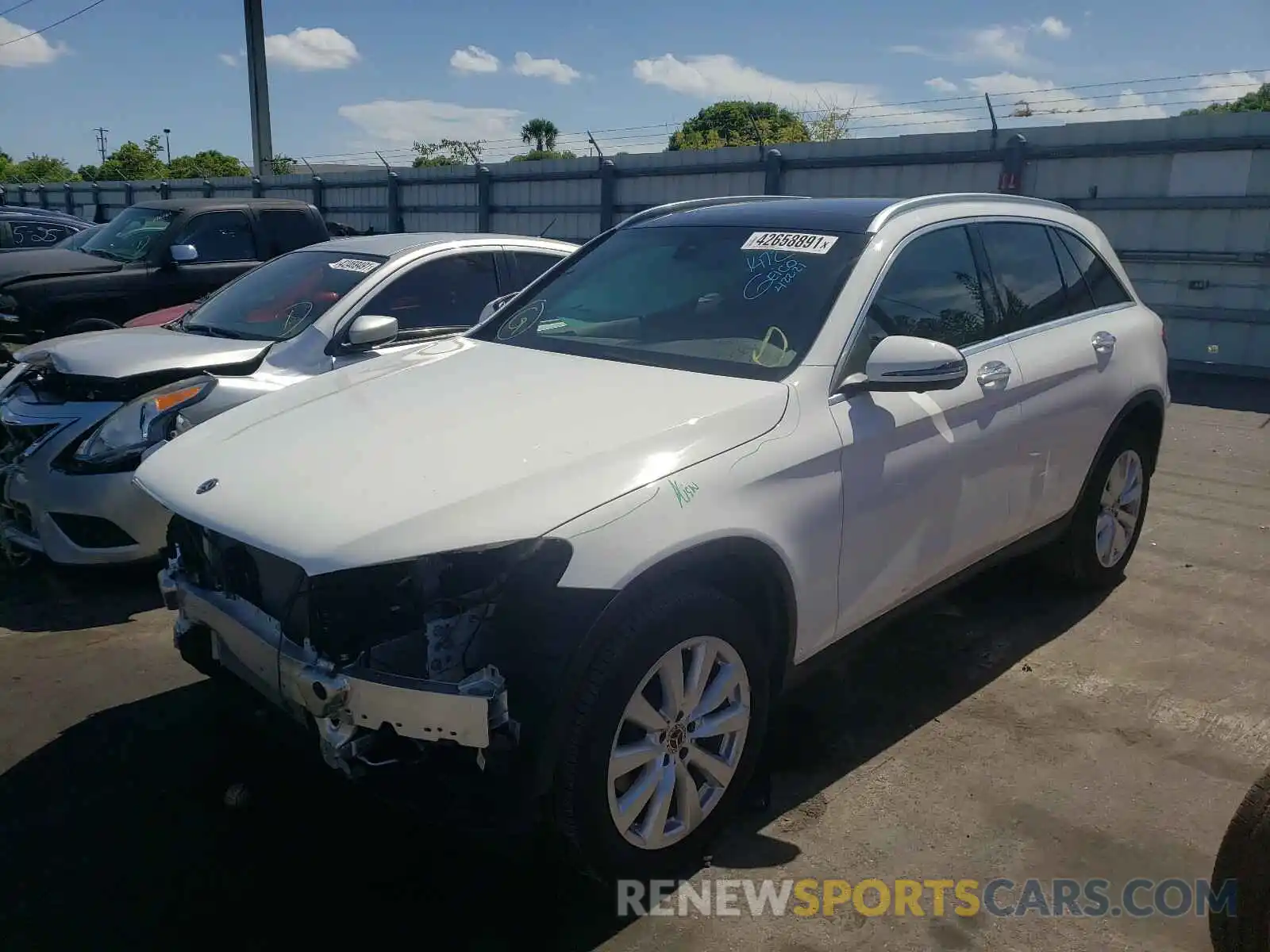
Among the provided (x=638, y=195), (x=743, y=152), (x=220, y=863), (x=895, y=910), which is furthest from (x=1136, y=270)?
(x=220, y=863)

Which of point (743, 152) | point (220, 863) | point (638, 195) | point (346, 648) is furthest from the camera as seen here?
point (638, 195)

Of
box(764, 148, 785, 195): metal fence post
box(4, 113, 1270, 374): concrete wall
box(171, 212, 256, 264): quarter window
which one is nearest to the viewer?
box(171, 212, 256, 264): quarter window

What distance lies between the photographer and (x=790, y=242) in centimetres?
356

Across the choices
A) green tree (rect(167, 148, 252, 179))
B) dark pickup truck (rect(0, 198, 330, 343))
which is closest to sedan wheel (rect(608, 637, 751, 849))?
dark pickup truck (rect(0, 198, 330, 343))

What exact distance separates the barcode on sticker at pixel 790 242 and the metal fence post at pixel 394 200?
1903 centimetres

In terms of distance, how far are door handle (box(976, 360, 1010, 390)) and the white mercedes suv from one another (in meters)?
0.01

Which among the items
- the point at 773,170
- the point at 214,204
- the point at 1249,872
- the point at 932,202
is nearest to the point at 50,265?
the point at 214,204

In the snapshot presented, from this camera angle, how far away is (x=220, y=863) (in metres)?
2.82

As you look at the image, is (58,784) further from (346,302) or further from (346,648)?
(346,302)

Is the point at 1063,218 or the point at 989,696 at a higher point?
the point at 1063,218

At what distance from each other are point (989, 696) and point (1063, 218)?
7.44 feet

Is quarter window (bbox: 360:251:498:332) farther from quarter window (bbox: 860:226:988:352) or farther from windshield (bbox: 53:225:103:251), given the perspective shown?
windshield (bbox: 53:225:103:251)

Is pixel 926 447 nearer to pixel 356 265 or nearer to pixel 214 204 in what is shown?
pixel 356 265

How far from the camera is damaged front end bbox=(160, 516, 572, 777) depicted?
2.27 metres
